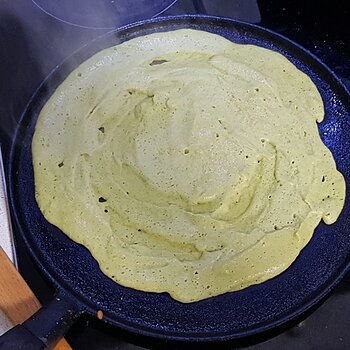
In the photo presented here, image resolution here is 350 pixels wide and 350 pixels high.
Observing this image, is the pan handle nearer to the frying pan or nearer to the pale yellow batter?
the frying pan

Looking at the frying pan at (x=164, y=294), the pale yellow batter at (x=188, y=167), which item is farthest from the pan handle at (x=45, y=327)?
the pale yellow batter at (x=188, y=167)

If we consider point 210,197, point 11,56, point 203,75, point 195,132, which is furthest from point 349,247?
point 11,56

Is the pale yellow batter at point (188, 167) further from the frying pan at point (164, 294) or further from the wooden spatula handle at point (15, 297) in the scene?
the wooden spatula handle at point (15, 297)

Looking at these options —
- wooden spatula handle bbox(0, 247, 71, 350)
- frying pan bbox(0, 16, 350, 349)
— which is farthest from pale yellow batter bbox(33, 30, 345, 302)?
wooden spatula handle bbox(0, 247, 71, 350)

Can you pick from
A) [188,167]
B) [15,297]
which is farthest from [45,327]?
[188,167]

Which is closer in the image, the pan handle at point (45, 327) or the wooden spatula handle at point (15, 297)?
the pan handle at point (45, 327)
